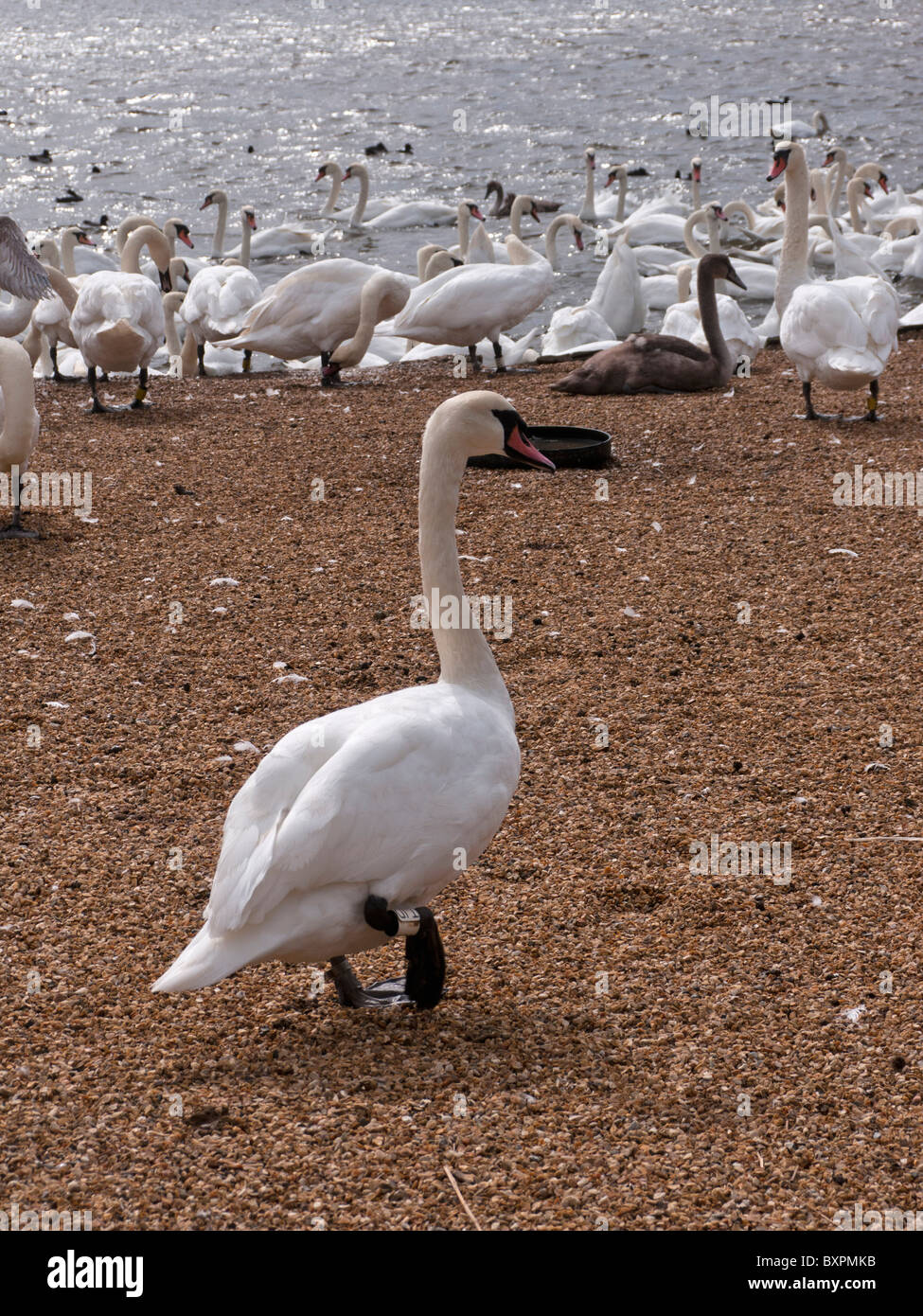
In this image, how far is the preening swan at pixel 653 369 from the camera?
35.3 ft

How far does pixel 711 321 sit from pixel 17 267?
508 centimetres

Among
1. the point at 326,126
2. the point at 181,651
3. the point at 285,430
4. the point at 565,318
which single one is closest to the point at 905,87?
the point at 326,126

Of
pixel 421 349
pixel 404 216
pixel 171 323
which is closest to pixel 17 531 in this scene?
pixel 421 349

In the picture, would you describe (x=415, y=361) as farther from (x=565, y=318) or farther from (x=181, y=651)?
(x=181, y=651)

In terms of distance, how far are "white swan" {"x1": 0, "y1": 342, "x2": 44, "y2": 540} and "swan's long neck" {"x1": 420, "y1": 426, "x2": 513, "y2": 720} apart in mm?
4025

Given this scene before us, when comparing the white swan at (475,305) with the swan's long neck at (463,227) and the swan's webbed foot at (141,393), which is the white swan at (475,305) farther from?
the swan's long neck at (463,227)

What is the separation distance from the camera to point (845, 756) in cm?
498

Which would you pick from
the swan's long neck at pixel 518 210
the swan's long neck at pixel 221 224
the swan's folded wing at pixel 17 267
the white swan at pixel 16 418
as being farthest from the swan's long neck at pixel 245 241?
the white swan at pixel 16 418

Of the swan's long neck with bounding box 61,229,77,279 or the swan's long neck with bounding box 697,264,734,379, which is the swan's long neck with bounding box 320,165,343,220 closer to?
the swan's long neck with bounding box 61,229,77,279

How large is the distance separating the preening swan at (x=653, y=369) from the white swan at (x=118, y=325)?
2996 millimetres

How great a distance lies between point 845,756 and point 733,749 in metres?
0.37

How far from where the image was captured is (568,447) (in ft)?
29.2

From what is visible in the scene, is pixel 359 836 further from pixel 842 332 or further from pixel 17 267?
pixel 17 267

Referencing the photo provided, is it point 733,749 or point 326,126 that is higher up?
point 326,126
